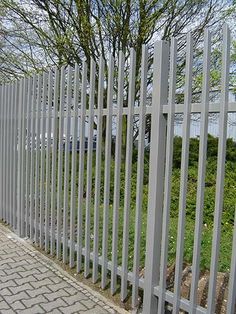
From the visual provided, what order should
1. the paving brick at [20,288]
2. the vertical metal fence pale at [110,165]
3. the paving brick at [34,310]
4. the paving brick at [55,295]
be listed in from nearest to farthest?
the vertical metal fence pale at [110,165] < the paving brick at [34,310] < the paving brick at [55,295] < the paving brick at [20,288]

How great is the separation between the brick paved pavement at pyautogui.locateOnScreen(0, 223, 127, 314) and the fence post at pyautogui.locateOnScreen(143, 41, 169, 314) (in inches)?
16.7

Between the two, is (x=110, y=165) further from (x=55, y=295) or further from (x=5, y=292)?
(x=5, y=292)

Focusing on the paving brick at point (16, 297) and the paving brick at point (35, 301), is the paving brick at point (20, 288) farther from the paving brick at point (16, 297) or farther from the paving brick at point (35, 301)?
the paving brick at point (35, 301)

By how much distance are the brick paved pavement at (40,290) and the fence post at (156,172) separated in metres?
0.42

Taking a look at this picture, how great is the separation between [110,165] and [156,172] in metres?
0.80

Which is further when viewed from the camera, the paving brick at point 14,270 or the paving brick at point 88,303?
the paving brick at point 14,270

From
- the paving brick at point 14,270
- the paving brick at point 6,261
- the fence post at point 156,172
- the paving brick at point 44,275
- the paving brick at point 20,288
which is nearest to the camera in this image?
the fence post at point 156,172

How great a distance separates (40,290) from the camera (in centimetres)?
359

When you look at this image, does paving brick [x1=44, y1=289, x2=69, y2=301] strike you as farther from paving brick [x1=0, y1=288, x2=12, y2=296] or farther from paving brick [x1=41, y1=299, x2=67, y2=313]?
paving brick [x1=0, y1=288, x2=12, y2=296]

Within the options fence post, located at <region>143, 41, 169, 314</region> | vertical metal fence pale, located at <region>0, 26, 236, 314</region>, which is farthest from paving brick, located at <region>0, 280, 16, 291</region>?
fence post, located at <region>143, 41, 169, 314</region>

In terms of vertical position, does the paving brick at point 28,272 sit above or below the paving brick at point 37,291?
above

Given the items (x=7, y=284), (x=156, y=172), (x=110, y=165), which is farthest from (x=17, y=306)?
(x=156, y=172)

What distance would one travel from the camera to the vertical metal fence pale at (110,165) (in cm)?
267

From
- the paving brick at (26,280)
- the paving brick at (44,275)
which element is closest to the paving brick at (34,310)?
the paving brick at (26,280)
